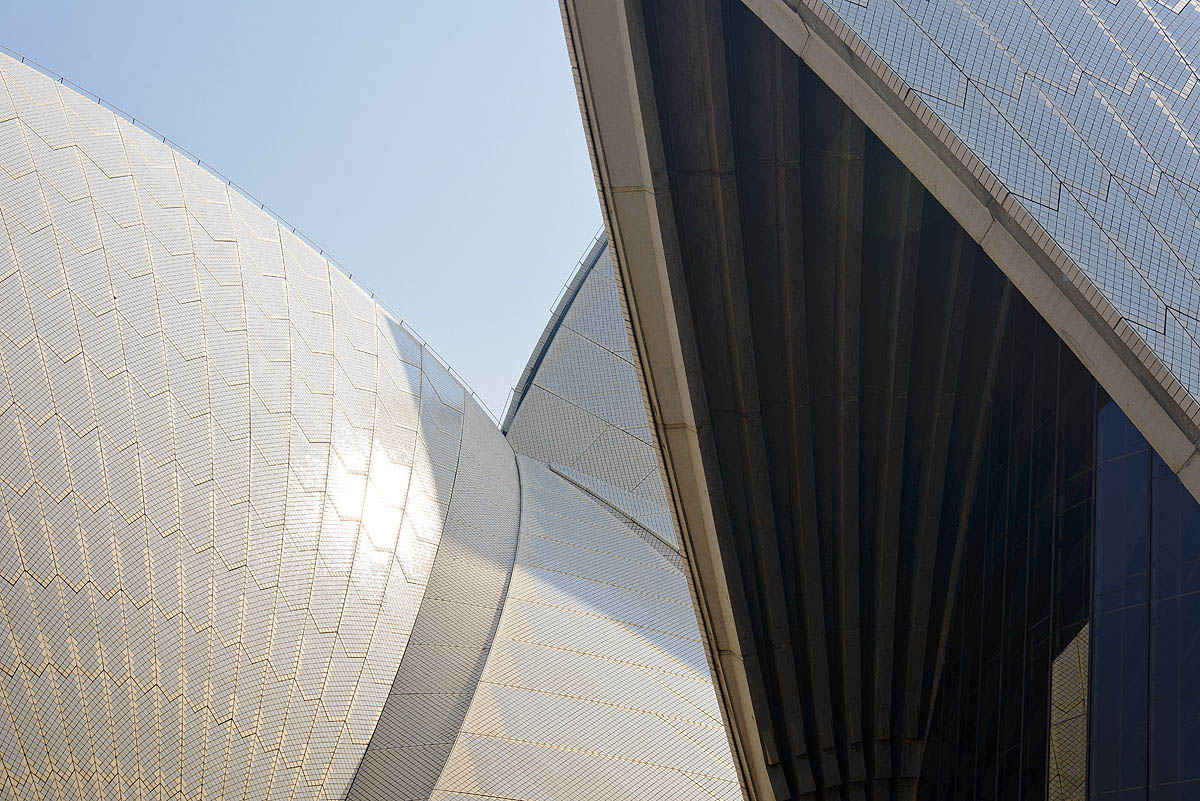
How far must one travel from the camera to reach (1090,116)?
276 inches

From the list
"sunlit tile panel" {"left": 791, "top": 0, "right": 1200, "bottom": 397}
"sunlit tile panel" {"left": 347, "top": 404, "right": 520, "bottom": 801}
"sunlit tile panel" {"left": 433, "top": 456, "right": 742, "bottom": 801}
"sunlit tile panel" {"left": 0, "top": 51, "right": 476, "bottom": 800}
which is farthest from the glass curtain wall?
"sunlit tile panel" {"left": 0, "top": 51, "right": 476, "bottom": 800}

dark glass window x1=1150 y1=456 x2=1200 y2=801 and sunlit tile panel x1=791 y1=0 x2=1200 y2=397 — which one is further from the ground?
sunlit tile panel x1=791 y1=0 x2=1200 y2=397

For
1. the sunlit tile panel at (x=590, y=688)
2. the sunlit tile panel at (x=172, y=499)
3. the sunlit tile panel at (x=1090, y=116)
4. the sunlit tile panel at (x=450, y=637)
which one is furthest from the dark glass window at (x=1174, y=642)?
the sunlit tile panel at (x=172, y=499)

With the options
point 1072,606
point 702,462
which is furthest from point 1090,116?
point 702,462

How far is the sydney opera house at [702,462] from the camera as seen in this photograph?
275 inches

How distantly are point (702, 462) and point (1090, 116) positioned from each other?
5.46 metres

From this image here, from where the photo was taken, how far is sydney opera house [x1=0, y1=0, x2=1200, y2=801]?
698 centimetres

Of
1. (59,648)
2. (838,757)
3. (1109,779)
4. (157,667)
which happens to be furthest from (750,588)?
(59,648)

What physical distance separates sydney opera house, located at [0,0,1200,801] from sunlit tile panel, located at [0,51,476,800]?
0.06 metres

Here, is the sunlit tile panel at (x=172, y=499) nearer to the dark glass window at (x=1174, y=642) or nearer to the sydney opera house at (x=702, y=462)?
the sydney opera house at (x=702, y=462)

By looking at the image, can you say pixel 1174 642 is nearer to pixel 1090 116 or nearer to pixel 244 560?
pixel 1090 116

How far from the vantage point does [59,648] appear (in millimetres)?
13367

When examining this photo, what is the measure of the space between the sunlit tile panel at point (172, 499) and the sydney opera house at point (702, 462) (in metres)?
0.06

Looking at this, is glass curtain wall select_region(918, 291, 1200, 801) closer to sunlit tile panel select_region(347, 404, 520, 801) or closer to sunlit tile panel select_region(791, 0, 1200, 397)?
sunlit tile panel select_region(791, 0, 1200, 397)
